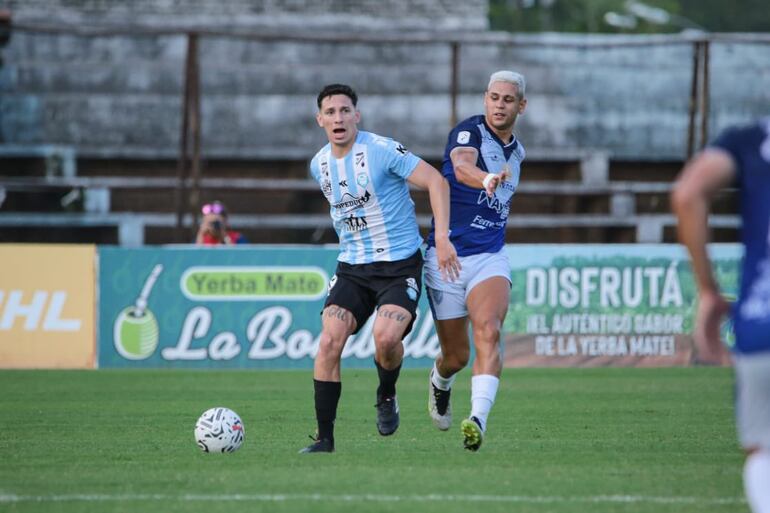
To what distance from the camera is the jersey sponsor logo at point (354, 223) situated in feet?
30.8

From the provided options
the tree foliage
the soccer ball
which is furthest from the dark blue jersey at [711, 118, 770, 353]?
the tree foliage

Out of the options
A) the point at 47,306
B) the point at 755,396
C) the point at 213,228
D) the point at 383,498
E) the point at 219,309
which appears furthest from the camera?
the point at 213,228

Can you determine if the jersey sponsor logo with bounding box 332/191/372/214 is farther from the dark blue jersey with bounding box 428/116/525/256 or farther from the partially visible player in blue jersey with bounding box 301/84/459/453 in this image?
the dark blue jersey with bounding box 428/116/525/256

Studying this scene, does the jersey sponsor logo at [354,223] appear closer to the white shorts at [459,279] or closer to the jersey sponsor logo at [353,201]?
the jersey sponsor logo at [353,201]

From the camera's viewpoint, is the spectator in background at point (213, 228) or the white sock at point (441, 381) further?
the spectator in background at point (213, 228)

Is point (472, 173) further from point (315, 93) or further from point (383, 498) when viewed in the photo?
point (315, 93)

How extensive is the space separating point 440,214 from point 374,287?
2.35 feet

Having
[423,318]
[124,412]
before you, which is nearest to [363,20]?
[423,318]

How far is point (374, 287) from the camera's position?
934 cm

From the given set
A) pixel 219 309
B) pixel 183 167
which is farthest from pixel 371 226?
pixel 183 167

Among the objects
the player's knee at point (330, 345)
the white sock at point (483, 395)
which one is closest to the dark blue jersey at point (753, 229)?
the white sock at point (483, 395)

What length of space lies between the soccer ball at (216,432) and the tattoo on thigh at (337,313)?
0.95 meters

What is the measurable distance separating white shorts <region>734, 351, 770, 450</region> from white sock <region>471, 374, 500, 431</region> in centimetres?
391

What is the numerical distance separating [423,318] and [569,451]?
9203 mm
